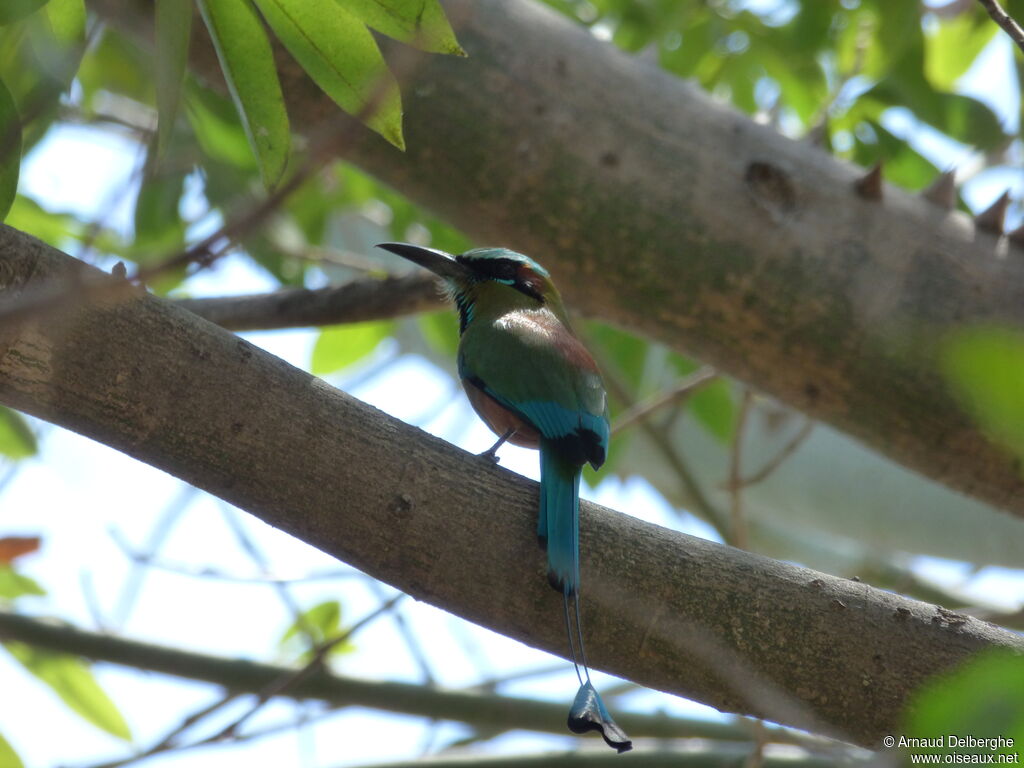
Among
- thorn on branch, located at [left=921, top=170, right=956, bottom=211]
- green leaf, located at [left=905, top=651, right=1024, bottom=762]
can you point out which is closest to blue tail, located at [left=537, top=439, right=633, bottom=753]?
green leaf, located at [left=905, top=651, right=1024, bottom=762]

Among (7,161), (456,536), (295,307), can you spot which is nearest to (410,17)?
(7,161)

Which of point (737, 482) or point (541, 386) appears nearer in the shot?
point (541, 386)

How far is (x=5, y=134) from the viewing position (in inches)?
84.5

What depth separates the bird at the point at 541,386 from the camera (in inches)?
91.3

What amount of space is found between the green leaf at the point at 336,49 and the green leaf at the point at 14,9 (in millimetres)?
432

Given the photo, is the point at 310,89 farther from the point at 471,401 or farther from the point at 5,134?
the point at 5,134

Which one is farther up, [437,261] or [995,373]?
[437,261]

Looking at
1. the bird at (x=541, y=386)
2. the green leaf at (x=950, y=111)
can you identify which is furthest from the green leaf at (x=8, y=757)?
the green leaf at (x=950, y=111)

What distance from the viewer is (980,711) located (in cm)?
117

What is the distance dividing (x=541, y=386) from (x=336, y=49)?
132 centimetres

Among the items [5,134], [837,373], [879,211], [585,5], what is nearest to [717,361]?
[837,373]

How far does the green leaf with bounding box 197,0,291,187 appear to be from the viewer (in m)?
2.24

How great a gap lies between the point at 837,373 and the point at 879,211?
1.88 feet

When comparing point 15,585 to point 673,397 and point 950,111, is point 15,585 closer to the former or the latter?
point 673,397
